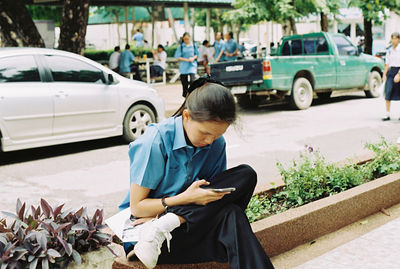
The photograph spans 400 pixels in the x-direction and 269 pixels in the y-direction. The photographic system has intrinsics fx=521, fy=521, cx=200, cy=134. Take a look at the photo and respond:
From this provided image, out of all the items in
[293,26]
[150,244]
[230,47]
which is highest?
[293,26]

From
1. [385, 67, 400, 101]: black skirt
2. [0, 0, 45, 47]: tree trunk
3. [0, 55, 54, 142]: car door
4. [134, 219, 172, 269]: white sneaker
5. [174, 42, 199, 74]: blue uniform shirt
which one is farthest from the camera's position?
[174, 42, 199, 74]: blue uniform shirt

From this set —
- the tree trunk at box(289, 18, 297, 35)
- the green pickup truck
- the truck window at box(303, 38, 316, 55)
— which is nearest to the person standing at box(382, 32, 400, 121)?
the green pickup truck

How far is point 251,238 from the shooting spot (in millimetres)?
2785

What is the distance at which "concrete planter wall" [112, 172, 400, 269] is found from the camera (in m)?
3.79

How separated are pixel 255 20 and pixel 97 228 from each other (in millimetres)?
14565

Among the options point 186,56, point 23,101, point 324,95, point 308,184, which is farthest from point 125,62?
point 308,184

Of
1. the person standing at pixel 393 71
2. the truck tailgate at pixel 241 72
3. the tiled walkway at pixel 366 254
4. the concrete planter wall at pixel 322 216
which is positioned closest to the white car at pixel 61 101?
the truck tailgate at pixel 241 72

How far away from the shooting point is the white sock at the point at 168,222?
274 centimetres

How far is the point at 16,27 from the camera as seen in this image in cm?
1145

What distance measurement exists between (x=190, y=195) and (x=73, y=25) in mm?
9613

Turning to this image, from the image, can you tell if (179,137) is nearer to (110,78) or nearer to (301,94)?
(110,78)

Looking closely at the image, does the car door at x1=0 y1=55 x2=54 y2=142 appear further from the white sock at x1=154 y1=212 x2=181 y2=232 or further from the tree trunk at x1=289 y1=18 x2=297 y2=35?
the tree trunk at x1=289 y1=18 x2=297 y2=35

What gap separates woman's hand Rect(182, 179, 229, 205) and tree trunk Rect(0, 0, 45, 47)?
31.7 ft

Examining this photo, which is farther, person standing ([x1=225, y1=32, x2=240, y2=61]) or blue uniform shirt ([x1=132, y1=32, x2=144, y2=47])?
blue uniform shirt ([x1=132, y1=32, x2=144, y2=47])
